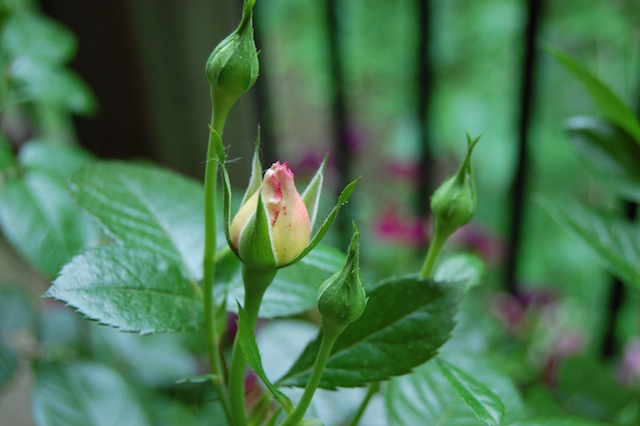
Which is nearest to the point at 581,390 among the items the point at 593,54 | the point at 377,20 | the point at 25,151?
the point at 25,151

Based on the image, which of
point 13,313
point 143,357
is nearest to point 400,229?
point 143,357

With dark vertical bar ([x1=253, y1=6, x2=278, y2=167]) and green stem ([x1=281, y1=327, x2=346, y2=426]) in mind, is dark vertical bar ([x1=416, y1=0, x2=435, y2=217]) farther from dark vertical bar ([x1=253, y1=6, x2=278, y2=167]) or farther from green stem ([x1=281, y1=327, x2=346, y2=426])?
green stem ([x1=281, y1=327, x2=346, y2=426])

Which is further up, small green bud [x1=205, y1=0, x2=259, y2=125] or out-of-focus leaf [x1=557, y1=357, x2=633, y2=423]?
small green bud [x1=205, y1=0, x2=259, y2=125]

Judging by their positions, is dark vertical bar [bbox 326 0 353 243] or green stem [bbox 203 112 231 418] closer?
green stem [bbox 203 112 231 418]

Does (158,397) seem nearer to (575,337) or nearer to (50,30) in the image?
(50,30)

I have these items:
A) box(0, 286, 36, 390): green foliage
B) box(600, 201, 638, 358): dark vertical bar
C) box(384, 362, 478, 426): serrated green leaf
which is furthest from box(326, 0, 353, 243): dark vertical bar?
box(384, 362, 478, 426): serrated green leaf
